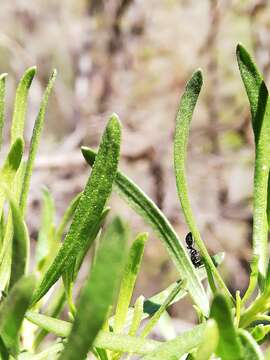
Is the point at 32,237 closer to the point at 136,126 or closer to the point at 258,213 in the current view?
the point at 136,126

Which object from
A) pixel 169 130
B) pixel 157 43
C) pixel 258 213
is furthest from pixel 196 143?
pixel 258 213

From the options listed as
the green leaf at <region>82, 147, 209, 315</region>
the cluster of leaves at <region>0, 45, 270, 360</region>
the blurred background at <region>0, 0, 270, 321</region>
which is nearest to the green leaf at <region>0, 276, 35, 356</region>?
the cluster of leaves at <region>0, 45, 270, 360</region>

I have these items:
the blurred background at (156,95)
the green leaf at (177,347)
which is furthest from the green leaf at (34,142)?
the blurred background at (156,95)

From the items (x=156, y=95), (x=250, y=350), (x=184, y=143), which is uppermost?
(x=156, y=95)

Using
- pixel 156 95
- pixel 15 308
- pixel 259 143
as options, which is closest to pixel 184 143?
pixel 259 143

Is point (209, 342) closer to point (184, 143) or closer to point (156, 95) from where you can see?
point (184, 143)

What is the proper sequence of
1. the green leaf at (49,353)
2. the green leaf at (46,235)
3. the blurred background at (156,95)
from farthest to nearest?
the blurred background at (156,95) < the green leaf at (46,235) < the green leaf at (49,353)

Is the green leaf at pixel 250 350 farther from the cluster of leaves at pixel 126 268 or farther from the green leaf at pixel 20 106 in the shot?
the green leaf at pixel 20 106
